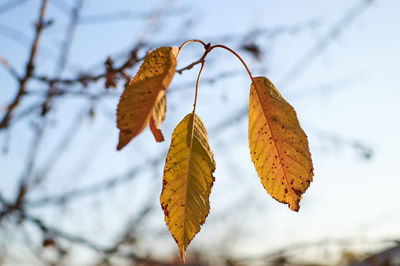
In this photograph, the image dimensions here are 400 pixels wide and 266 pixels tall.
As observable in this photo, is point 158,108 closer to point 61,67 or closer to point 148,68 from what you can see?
point 148,68

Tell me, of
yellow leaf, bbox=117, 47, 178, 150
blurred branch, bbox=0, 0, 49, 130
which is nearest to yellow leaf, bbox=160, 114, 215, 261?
yellow leaf, bbox=117, 47, 178, 150

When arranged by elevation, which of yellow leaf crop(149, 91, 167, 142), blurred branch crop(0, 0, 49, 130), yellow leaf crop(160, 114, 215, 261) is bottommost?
yellow leaf crop(160, 114, 215, 261)

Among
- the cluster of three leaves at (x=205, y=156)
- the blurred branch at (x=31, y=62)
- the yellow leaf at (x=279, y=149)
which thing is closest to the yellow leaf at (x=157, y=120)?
the cluster of three leaves at (x=205, y=156)

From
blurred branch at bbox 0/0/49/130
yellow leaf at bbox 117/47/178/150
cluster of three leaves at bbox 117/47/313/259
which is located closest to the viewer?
yellow leaf at bbox 117/47/178/150

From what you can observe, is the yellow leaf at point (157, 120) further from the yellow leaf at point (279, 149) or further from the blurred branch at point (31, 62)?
the blurred branch at point (31, 62)

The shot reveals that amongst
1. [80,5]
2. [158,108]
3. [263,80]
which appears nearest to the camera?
[158,108]

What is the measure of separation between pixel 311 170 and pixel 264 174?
0.27ft

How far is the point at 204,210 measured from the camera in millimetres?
575

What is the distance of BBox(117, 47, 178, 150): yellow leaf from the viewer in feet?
1.47

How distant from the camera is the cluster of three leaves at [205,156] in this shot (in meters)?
0.56

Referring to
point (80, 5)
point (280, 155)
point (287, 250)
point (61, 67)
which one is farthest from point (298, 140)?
point (61, 67)

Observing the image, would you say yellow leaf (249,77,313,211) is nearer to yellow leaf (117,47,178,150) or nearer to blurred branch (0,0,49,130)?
yellow leaf (117,47,178,150)

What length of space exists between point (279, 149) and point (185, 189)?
186mm

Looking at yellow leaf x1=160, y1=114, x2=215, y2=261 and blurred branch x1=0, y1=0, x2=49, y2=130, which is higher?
blurred branch x1=0, y1=0, x2=49, y2=130
